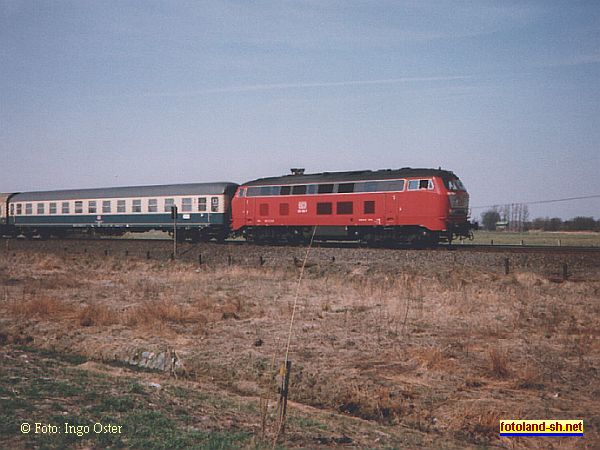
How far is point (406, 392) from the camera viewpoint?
31.2 feet

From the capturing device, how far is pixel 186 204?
35.5m

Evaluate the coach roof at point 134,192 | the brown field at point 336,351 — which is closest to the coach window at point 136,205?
the coach roof at point 134,192

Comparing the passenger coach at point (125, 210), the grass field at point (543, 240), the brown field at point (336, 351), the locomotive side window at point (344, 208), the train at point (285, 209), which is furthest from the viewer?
the grass field at point (543, 240)

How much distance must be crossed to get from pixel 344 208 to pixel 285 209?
3.68 metres

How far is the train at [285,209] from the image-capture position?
1030 inches

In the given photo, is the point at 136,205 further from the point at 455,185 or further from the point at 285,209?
the point at 455,185

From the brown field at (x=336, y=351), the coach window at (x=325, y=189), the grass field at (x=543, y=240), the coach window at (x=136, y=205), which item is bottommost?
the brown field at (x=336, y=351)

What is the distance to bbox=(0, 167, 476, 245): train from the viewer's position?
2616 cm

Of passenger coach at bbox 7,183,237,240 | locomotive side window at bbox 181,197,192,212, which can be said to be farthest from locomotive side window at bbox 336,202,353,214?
locomotive side window at bbox 181,197,192,212

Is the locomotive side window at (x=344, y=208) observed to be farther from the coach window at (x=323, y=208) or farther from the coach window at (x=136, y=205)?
the coach window at (x=136, y=205)

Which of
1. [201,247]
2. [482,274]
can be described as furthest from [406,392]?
[201,247]

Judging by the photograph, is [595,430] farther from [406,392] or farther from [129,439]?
[129,439]

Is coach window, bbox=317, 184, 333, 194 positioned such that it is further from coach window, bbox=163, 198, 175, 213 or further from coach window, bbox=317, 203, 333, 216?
Answer: coach window, bbox=163, 198, 175, 213

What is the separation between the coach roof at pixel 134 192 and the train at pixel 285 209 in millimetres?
72
